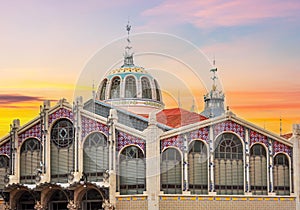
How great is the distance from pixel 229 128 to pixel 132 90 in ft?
40.7

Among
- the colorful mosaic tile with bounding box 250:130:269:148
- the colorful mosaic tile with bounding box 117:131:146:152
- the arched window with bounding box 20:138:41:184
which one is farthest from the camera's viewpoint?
the arched window with bounding box 20:138:41:184

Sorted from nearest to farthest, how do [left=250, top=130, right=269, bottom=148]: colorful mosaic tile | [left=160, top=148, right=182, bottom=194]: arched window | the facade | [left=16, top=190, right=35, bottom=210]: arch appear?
the facade
[left=160, top=148, right=182, bottom=194]: arched window
[left=250, top=130, right=269, bottom=148]: colorful mosaic tile
[left=16, top=190, right=35, bottom=210]: arch

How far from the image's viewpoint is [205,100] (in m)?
90.1

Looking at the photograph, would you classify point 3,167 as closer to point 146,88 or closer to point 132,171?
point 132,171

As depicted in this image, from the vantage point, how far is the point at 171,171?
54.2 m

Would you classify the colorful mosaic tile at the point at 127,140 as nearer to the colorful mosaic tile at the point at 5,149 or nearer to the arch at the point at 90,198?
the arch at the point at 90,198

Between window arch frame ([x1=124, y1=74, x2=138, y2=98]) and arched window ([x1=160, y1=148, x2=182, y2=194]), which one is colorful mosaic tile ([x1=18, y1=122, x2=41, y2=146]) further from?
arched window ([x1=160, y1=148, x2=182, y2=194])

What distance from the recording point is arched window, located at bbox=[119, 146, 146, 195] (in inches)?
2122

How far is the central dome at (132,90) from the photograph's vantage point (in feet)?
210

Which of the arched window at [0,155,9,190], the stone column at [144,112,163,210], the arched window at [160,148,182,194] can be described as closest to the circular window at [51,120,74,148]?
the arched window at [0,155,9,190]

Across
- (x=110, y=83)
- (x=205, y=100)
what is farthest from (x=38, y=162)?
(x=205, y=100)

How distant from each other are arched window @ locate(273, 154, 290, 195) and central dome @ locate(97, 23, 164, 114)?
13.4 metres

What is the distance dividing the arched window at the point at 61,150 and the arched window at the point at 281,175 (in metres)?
17.2

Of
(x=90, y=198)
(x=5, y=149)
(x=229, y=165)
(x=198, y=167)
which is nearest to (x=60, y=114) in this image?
(x=5, y=149)
